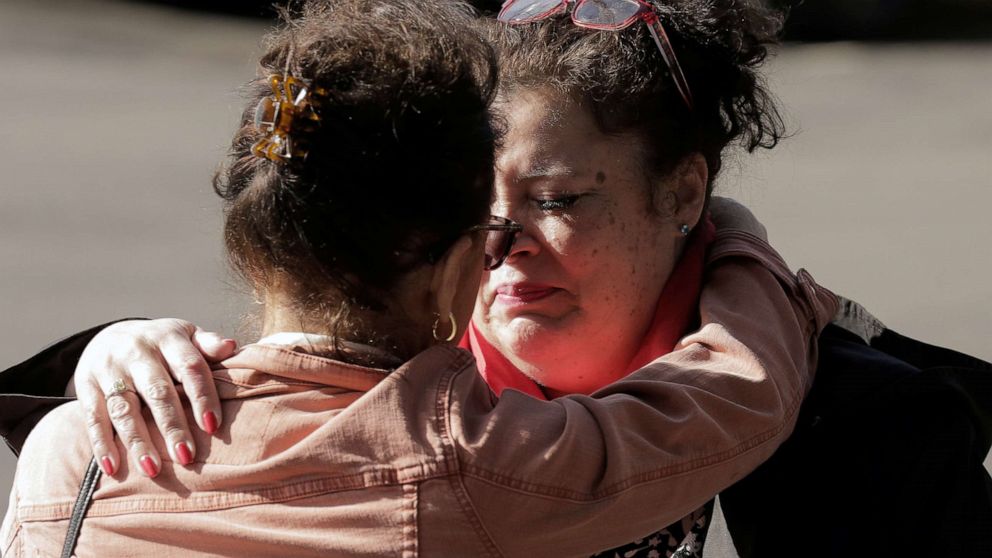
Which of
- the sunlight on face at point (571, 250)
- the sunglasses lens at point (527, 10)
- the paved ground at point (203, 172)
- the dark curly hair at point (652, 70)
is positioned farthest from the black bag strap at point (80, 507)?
the paved ground at point (203, 172)

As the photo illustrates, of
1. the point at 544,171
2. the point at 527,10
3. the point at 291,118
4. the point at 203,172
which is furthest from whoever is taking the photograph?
the point at 203,172

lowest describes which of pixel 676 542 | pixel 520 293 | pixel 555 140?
pixel 676 542

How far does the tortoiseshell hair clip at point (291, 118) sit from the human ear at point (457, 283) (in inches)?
9.4

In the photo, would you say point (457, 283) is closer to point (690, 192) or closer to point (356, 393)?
point (356, 393)

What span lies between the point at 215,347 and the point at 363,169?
0.35 m

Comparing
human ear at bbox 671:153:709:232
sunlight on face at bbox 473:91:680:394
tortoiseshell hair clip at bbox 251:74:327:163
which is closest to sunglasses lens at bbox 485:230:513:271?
sunlight on face at bbox 473:91:680:394

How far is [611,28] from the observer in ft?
7.91

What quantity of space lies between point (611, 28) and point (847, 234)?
5171 millimetres

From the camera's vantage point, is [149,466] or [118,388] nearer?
[149,466]

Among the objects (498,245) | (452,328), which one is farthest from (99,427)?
(498,245)

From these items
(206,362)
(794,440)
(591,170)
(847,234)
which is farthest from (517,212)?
(847,234)

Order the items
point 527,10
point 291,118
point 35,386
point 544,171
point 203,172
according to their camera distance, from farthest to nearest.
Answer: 1. point 203,172
2. point 527,10
3. point 544,171
4. point 35,386
5. point 291,118

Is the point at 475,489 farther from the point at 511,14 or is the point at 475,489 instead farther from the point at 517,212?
the point at 511,14

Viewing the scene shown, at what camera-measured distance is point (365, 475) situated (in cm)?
161
